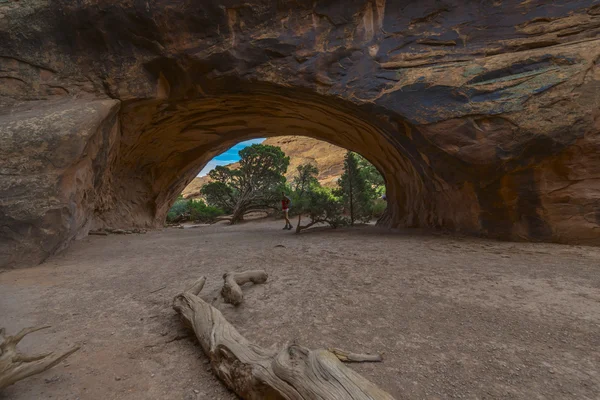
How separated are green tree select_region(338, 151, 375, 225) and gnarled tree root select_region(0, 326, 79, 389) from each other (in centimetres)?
996

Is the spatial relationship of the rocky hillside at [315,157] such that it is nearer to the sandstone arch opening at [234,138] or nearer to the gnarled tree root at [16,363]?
the sandstone arch opening at [234,138]

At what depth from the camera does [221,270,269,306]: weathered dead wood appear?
293cm

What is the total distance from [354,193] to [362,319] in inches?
356

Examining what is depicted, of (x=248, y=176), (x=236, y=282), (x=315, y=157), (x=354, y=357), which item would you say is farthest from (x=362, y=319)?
(x=315, y=157)

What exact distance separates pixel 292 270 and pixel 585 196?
552 centimetres

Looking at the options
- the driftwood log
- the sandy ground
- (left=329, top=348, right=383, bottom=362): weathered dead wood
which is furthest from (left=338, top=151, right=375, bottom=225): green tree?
the driftwood log

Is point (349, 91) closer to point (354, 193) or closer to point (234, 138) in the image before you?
point (354, 193)

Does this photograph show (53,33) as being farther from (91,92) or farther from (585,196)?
(585,196)

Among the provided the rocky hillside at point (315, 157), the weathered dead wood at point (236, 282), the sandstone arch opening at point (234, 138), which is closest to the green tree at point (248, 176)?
the sandstone arch opening at point (234, 138)

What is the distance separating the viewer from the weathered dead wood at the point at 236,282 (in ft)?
9.60

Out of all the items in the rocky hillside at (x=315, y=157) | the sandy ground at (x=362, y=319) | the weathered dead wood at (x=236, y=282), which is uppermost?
the rocky hillside at (x=315, y=157)

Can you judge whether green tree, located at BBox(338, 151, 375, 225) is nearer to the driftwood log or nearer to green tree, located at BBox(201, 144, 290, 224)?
green tree, located at BBox(201, 144, 290, 224)

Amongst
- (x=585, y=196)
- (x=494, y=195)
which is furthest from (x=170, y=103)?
(x=585, y=196)

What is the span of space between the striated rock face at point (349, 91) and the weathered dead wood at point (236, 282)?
4.36 meters
